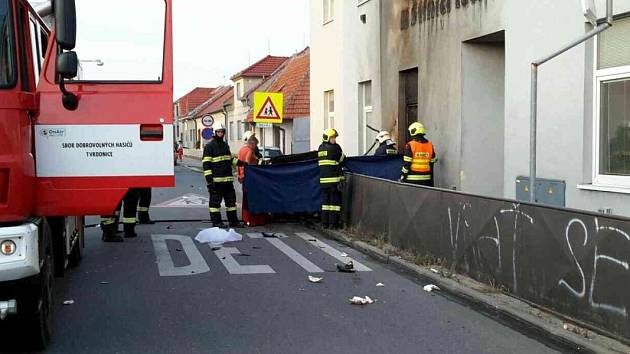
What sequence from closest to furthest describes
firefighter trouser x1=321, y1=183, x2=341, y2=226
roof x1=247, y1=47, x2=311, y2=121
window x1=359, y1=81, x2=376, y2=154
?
1. firefighter trouser x1=321, y1=183, x2=341, y2=226
2. window x1=359, y1=81, x2=376, y2=154
3. roof x1=247, y1=47, x2=311, y2=121

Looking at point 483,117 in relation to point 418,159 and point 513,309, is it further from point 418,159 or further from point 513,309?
point 513,309

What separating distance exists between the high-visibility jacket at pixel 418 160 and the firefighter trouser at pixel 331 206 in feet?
4.35

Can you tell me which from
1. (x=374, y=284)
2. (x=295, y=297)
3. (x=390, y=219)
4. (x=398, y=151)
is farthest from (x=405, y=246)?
(x=398, y=151)

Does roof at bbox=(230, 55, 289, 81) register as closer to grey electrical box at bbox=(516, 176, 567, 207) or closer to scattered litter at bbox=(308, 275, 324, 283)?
grey electrical box at bbox=(516, 176, 567, 207)

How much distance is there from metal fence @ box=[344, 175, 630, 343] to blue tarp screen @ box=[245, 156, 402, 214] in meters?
3.31

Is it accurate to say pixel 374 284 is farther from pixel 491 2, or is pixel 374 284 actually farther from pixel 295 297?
pixel 491 2

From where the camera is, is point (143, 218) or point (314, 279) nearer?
point (314, 279)

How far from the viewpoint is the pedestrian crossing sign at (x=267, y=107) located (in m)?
18.6

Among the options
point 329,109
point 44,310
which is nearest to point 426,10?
point 329,109

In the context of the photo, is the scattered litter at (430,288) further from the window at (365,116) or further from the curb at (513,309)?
the window at (365,116)

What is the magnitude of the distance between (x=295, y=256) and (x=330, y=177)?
8.43ft

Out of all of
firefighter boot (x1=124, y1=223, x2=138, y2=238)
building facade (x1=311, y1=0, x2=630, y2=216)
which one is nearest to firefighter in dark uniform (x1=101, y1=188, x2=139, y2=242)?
firefighter boot (x1=124, y1=223, x2=138, y2=238)

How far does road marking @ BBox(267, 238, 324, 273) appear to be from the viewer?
357 inches

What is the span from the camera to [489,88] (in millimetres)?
12211
